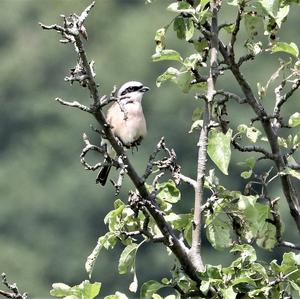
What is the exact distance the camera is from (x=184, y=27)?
3.54 metres

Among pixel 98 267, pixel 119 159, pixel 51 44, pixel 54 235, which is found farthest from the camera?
pixel 51 44

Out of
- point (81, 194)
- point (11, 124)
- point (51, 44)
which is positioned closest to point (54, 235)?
point (81, 194)

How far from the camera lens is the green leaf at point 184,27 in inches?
138

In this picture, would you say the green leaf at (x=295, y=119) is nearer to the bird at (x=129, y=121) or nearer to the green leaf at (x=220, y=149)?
the green leaf at (x=220, y=149)

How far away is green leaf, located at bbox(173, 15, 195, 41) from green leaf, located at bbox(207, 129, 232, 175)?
0.36m

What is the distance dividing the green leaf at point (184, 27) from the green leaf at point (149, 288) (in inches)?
28.6

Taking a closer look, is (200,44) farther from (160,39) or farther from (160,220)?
(160,220)

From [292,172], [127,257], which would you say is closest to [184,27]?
[292,172]

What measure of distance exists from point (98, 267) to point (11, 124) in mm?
11652

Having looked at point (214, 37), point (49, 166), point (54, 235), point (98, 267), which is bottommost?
point (214, 37)

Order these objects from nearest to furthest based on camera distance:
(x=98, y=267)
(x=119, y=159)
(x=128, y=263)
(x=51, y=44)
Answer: (x=119, y=159), (x=128, y=263), (x=98, y=267), (x=51, y=44)

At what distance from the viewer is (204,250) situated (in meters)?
29.8

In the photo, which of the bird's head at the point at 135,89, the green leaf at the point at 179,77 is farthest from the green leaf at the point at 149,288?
the bird's head at the point at 135,89

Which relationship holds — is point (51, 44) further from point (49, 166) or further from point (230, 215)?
point (230, 215)
